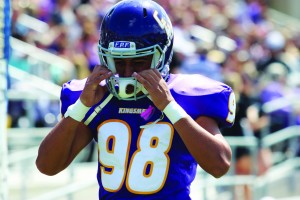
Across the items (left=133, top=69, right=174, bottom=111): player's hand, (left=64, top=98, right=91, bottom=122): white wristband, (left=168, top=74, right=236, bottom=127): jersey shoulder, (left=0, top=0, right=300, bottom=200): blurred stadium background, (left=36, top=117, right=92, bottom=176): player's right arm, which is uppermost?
(left=133, top=69, right=174, bottom=111): player's hand

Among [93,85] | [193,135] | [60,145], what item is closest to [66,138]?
[60,145]

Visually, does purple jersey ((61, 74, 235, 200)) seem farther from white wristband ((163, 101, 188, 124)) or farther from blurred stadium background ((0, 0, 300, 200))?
blurred stadium background ((0, 0, 300, 200))

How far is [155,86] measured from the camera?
10.8 ft

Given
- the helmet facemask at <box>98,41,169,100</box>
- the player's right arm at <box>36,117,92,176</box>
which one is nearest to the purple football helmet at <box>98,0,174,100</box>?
the helmet facemask at <box>98,41,169,100</box>

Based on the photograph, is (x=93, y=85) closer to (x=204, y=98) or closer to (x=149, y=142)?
(x=149, y=142)

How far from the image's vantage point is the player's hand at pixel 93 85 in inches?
131

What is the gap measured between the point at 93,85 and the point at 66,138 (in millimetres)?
257

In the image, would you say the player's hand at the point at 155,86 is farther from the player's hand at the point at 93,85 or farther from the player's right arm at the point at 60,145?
the player's right arm at the point at 60,145

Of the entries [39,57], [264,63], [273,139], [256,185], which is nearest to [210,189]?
[256,185]

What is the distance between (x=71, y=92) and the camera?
3.60 metres

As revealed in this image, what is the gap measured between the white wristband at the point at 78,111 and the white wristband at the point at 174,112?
34cm

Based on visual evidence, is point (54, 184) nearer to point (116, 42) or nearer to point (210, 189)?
point (210, 189)

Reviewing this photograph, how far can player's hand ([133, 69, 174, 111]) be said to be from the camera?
3.28m

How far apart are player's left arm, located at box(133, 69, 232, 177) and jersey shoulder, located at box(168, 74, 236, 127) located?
11cm
